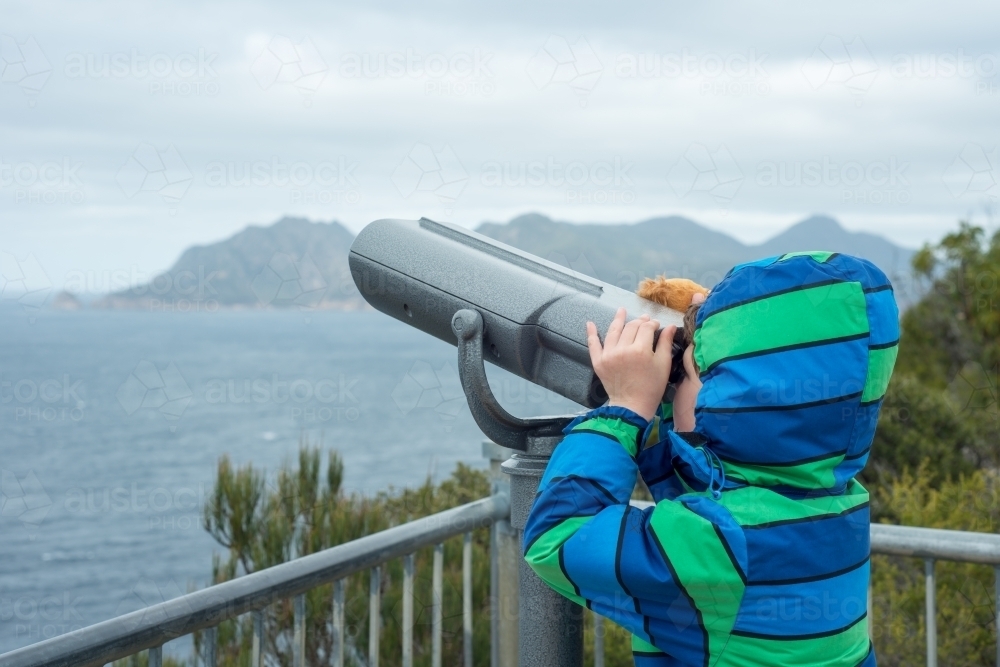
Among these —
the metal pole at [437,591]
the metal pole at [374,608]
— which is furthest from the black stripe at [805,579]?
the metal pole at [437,591]

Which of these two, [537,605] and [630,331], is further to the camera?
[537,605]

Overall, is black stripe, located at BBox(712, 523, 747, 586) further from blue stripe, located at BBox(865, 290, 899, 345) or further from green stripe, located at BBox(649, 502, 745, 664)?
blue stripe, located at BBox(865, 290, 899, 345)

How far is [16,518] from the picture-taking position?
89.4 feet

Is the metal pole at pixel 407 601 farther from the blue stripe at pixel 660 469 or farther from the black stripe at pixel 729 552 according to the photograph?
the black stripe at pixel 729 552

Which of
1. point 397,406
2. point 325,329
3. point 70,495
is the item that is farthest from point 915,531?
point 325,329

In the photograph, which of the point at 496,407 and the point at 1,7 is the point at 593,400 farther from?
the point at 1,7

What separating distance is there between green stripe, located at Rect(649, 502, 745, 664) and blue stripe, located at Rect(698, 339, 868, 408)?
0.13 meters

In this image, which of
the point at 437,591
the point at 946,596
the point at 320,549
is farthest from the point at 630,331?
the point at 946,596

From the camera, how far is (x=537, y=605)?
134cm

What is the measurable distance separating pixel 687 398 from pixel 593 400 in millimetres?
182

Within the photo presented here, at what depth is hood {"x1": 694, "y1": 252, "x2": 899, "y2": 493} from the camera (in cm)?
93

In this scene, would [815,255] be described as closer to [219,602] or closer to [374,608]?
[219,602]

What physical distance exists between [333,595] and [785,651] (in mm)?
979

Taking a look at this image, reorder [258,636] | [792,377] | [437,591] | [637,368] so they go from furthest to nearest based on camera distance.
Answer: [437,591], [258,636], [637,368], [792,377]
